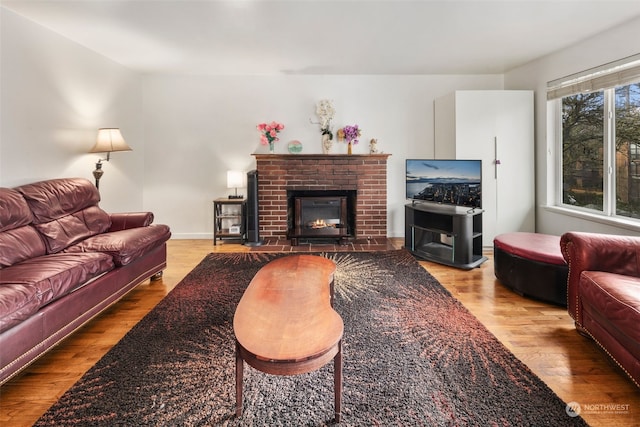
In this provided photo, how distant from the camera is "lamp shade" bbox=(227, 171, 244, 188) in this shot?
485 cm

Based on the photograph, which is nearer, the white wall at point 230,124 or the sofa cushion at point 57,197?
the sofa cushion at point 57,197

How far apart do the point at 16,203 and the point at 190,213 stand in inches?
105

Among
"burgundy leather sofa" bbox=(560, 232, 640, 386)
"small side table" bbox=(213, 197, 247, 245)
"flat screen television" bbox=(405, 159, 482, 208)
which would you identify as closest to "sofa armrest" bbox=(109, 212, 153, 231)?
"small side table" bbox=(213, 197, 247, 245)

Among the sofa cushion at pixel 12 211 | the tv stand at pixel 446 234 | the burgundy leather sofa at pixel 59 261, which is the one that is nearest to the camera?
the burgundy leather sofa at pixel 59 261

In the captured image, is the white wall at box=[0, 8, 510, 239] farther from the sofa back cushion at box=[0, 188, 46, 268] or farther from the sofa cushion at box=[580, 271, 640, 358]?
the sofa cushion at box=[580, 271, 640, 358]

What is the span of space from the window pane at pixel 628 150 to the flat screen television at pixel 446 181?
131 cm

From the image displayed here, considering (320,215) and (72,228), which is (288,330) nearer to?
(72,228)

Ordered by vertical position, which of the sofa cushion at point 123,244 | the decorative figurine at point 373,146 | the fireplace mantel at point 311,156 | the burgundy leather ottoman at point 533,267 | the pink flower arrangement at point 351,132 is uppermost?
the pink flower arrangement at point 351,132

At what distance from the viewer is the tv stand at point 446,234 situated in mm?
3645

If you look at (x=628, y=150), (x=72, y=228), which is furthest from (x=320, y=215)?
(x=628, y=150)

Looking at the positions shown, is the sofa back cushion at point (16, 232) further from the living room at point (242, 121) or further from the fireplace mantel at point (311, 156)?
the fireplace mantel at point (311, 156)

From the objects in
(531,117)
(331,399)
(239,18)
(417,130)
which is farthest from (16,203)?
(531,117)

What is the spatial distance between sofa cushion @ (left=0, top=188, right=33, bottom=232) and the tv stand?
374 centimetres

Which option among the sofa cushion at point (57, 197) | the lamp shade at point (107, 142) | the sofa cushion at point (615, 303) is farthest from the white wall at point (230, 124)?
the sofa cushion at point (615, 303)
